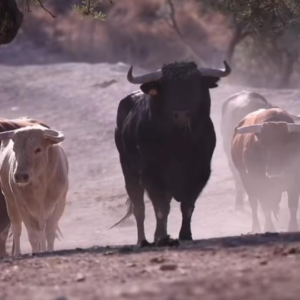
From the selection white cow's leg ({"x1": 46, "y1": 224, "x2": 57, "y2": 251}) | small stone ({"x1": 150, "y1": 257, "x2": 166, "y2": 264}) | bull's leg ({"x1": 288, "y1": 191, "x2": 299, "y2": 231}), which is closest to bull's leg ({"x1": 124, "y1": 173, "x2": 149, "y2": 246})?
white cow's leg ({"x1": 46, "y1": 224, "x2": 57, "y2": 251})

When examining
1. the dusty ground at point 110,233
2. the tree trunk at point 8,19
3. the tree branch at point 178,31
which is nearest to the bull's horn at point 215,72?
the tree trunk at point 8,19

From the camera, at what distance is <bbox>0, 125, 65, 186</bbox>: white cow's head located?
12.7 meters

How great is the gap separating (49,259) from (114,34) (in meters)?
33.5

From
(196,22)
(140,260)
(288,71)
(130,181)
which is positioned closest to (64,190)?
(130,181)

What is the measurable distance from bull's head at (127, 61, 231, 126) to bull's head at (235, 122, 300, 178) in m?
4.63

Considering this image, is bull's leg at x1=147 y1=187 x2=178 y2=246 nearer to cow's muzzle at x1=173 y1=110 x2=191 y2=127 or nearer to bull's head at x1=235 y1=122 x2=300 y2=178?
cow's muzzle at x1=173 y1=110 x2=191 y2=127

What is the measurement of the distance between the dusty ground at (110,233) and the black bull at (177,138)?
1.71 metres

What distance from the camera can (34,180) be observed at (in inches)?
518

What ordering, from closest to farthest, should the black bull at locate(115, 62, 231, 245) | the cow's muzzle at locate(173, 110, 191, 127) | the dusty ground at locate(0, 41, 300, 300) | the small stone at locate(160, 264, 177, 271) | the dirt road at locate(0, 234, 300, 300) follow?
the dirt road at locate(0, 234, 300, 300) < the dusty ground at locate(0, 41, 300, 300) < the small stone at locate(160, 264, 177, 271) < the cow's muzzle at locate(173, 110, 191, 127) < the black bull at locate(115, 62, 231, 245)

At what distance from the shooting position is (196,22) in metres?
42.0

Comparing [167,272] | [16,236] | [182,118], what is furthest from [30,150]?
[167,272]

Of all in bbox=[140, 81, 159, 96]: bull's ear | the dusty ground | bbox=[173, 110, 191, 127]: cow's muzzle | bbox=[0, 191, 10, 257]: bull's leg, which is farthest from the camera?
bbox=[0, 191, 10, 257]: bull's leg

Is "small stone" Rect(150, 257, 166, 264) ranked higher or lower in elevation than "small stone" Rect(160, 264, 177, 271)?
higher

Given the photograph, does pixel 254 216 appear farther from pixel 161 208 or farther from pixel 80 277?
pixel 80 277
